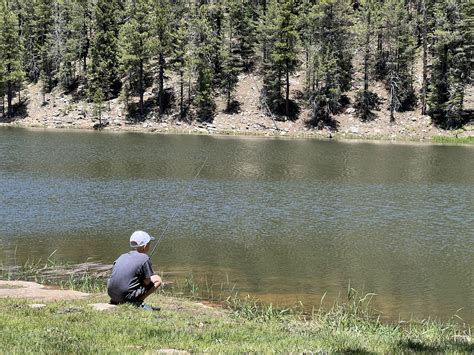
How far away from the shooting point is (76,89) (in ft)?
275

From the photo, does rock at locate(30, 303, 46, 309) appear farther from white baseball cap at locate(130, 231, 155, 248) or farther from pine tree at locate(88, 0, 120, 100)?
pine tree at locate(88, 0, 120, 100)

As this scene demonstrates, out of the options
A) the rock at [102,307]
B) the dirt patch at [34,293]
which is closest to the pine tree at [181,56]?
the dirt patch at [34,293]

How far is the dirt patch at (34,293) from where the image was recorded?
37.4 ft

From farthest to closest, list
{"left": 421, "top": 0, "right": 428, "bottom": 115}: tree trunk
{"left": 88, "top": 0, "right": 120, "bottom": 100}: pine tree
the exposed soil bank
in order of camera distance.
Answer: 1. {"left": 88, "top": 0, "right": 120, "bottom": 100}: pine tree
2. {"left": 421, "top": 0, "right": 428, "bottom": 115}: tree trunk
3. the exposed soil bank

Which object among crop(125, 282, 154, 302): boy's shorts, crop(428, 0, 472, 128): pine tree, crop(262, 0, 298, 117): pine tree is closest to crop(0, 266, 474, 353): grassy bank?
crop(125, 282, 154, 302): boy's shorts

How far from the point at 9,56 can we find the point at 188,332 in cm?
8240

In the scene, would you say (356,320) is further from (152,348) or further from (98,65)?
(98,65)

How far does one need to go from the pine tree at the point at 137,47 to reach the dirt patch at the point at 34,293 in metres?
64.5

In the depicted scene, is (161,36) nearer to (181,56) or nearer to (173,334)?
(181,56)

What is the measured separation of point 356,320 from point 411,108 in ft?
219

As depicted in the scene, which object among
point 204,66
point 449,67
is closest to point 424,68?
point 449,67

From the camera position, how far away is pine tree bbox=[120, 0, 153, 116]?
246ft

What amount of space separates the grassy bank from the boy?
300mm

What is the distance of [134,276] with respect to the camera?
954cm
